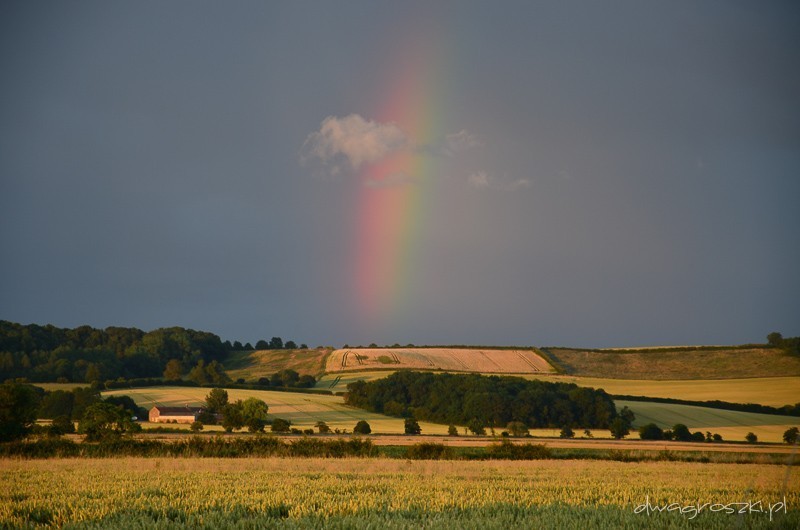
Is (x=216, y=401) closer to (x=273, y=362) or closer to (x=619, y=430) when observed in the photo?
(x=619, y=430)

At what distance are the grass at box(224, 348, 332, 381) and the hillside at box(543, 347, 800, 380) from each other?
5289 cm

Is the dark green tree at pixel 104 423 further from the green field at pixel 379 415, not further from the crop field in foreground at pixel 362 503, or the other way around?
the crop field in foreground at pixel 362 503

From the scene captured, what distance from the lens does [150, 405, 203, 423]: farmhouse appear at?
85.6 m

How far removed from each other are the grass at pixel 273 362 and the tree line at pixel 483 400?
32.5 meters

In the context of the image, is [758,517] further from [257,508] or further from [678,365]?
[678,365]

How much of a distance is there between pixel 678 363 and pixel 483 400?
54616 millimetres

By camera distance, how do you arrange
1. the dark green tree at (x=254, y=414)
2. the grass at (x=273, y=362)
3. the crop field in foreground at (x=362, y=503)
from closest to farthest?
the crop field in foreground at (x=362, y=503) → the dark green tree at (x=254, y=414) → the grass at (x=273, y=362)

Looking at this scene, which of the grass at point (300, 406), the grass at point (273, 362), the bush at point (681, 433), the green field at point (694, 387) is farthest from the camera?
the grass at point (273, 362)

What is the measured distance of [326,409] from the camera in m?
97.4

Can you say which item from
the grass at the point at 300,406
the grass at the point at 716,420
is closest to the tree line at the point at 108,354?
the grass at the point at 300,406

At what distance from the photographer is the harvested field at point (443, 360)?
5133 inches

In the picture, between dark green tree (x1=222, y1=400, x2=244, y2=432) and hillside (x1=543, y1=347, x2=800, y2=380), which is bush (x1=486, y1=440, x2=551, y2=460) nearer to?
dark green tree (x1=222, y1=400, x2=244, y2=432)

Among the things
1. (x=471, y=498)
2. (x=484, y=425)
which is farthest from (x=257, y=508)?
(x=484, y=425)

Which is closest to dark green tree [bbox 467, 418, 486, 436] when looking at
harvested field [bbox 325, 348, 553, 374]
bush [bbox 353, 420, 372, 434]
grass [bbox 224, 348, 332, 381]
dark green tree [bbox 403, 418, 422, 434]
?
dark green tree [bbox 403, 418, 422, 434]
